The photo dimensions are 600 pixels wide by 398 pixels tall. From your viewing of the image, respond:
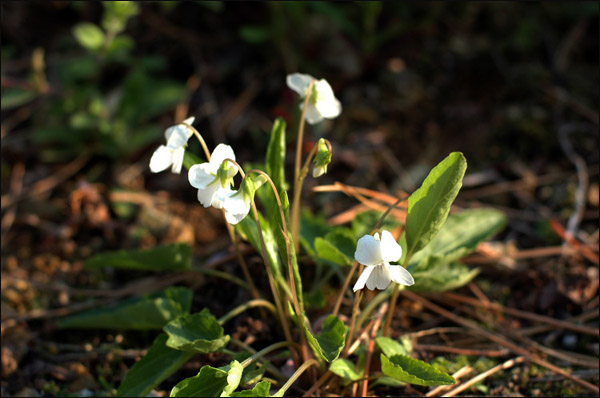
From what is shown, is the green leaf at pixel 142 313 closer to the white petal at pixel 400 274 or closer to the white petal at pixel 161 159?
the white petal at pixel 161 159

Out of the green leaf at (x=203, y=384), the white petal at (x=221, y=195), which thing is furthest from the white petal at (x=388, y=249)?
the green leaf at (x=203, y=384)

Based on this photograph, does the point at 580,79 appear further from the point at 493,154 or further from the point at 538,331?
the point at 538,331

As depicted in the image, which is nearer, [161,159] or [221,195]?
[221,195]

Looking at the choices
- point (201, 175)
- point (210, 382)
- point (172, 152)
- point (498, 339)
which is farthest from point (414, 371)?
point (172, 152)

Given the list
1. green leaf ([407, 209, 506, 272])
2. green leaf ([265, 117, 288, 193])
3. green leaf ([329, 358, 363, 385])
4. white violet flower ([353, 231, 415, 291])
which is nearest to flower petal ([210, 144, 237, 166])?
green leaf ([265, 117, 288, 193])

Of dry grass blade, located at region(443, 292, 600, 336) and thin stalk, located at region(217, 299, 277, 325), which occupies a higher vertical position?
thin stalk, located at region(217, 299, 277, 325)

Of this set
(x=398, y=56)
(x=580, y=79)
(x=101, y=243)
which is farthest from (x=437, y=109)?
(x=101, y=243)

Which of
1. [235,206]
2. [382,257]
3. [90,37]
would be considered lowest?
[382,257]

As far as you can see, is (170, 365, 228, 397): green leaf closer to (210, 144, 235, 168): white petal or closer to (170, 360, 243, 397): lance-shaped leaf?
(170, 360, 243, 397): lance-shaped leaf

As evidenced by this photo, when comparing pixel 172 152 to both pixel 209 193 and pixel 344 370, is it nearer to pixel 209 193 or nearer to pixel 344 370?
pixel 209 193
